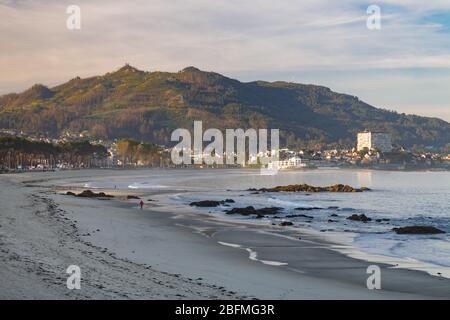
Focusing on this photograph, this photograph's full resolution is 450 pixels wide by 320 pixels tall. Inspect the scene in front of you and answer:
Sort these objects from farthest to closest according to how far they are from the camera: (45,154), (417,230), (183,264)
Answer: (45,154)
(417,230)
(183,264)

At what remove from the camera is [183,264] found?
18406 mm

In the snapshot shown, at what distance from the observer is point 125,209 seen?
137 feet

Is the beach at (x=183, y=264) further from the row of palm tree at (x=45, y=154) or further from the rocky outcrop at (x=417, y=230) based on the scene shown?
the row of palm tree at (x=45, y=154)

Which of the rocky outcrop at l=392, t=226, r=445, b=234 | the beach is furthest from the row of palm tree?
the rocky outcrop at l=392, t=226, r=445, b=234

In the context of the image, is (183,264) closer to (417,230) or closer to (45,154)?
(417,230)

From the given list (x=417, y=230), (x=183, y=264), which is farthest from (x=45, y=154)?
(x=183, y=264)

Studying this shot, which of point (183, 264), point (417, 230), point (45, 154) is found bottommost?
point (417, 230)

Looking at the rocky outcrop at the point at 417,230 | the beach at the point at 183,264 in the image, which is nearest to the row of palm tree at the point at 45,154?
the beach at the point at 183,264

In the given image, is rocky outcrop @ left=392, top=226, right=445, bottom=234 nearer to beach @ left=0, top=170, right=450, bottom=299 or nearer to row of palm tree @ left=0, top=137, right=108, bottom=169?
beach @ left=0, top=170, right=450, bottom=299

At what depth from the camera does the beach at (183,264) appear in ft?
44.5
